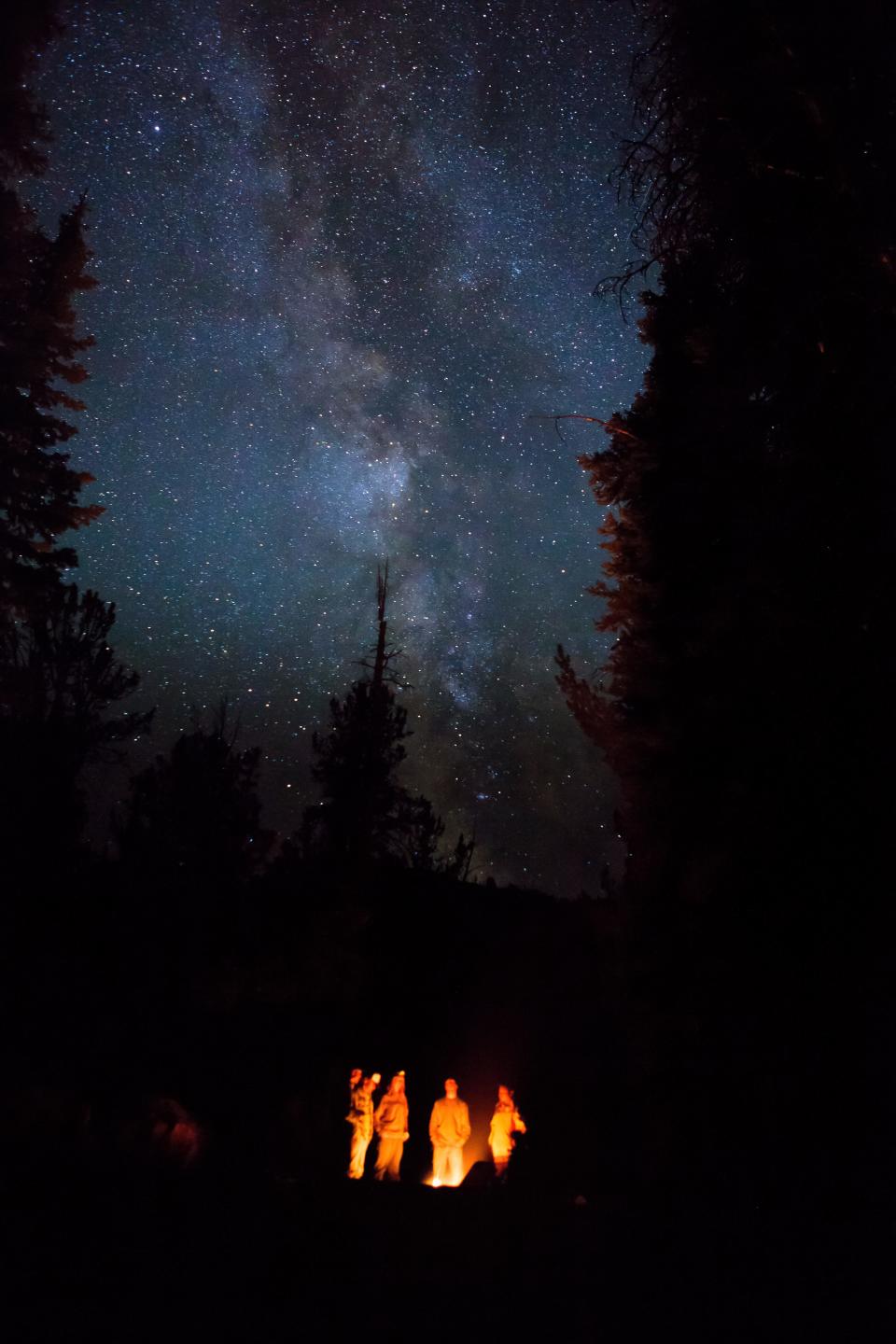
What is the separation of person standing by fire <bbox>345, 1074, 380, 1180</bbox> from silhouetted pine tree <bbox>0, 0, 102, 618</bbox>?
9.91 meters

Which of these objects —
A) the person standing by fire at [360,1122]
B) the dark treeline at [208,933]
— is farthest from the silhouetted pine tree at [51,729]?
the person standing by fire at [360,1122]

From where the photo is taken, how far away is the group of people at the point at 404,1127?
44.0ft

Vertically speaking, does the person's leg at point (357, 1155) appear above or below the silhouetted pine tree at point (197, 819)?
below

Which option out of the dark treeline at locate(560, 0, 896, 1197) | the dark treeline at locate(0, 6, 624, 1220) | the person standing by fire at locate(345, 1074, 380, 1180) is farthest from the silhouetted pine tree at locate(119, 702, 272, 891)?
the dark treeline at locate(560, 0, 896, 1197)

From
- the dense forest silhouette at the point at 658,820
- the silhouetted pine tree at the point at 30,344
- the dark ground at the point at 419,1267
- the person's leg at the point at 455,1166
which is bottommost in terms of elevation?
the person's leg at the point at 455,1166

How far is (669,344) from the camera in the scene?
11594mm

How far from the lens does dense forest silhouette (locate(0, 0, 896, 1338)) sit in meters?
4.48

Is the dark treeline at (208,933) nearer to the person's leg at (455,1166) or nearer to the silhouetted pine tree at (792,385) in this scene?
the person's leg at (455,1166)

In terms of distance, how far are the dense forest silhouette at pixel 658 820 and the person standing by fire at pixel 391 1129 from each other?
3.15 ft

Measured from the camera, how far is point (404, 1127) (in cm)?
1380

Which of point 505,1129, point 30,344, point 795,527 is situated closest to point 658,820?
point 795,527

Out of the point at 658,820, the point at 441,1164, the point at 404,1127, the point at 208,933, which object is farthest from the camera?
the point at 208,933

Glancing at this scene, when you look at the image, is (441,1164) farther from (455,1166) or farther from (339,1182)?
(339,1182)

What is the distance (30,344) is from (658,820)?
12.5 meters
